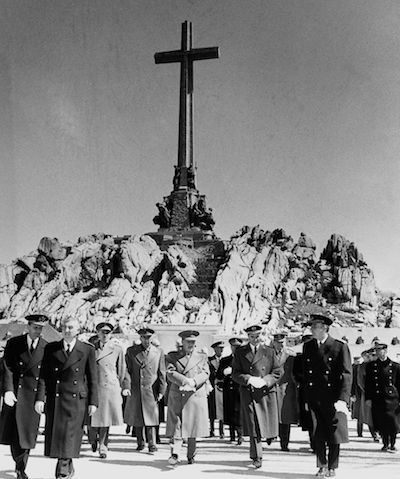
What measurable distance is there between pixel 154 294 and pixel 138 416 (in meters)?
21.6

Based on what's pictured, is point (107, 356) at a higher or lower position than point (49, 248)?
lower

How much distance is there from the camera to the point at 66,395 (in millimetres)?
5797

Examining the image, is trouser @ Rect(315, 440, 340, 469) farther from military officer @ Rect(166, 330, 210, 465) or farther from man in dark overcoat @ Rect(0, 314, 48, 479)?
man in dark overcoat @ Rect(0, 314, 48, 479)

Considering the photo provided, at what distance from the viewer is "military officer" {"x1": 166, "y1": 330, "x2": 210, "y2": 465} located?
6.92 meters

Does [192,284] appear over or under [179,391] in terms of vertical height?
over

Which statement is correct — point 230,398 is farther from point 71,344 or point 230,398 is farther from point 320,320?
point 71,344

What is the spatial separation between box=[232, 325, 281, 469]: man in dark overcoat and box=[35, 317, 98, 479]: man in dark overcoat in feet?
6.14

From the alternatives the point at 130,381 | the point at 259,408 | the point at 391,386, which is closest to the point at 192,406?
the point at 259,408

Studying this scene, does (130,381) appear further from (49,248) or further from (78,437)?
(49,248)

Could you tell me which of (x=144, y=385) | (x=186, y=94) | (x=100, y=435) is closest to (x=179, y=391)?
(x=144, y=385)

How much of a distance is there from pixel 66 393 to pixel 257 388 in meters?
2.30

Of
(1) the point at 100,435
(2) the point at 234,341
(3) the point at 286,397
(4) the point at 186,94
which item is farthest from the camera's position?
(4) the point at 186,94

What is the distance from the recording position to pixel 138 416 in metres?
7.96

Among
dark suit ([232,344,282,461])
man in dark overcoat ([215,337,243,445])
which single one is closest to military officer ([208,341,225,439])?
man in dark overcoat ([215,337,243,445])
